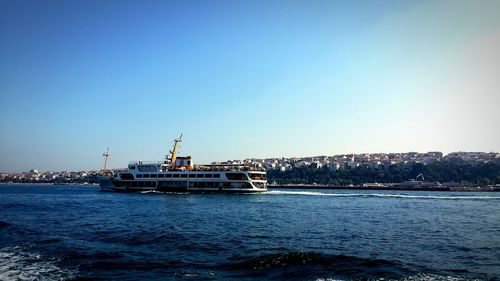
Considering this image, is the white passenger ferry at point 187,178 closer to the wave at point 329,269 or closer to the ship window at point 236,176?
the ship window at point 236,176

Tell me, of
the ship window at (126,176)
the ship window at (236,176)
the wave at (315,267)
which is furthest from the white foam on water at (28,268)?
the ship window at (126,176)

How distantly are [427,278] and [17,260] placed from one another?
15.7 m

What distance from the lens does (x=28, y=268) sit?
13688 millimetres

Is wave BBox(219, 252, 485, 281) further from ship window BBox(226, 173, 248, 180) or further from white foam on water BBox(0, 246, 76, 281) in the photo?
ship window BBox(226, 173, 248, 180)

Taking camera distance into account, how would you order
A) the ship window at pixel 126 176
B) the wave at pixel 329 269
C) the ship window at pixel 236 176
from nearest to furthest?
the wave at pixel 329 269 < the ship window at pixel 236 176 < the ship window at pixel 126 176

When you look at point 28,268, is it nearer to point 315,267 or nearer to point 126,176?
point 315,267

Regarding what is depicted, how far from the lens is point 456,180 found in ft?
432

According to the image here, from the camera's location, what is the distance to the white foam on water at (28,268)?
12.6 metres

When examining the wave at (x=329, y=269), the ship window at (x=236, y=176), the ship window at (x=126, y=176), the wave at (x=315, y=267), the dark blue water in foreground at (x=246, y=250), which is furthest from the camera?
the ship window at (x=126, y=176)

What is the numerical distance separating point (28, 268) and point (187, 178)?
176 ft

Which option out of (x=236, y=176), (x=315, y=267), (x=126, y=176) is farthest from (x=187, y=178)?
(x=315, y=267)

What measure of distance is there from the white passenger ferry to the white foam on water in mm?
48639

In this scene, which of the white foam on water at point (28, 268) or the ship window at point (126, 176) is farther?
the ship window at point (126, 176)

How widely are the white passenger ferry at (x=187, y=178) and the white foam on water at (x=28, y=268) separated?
48.6 meters
